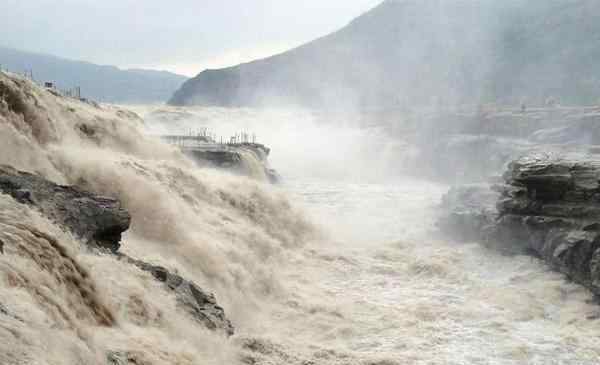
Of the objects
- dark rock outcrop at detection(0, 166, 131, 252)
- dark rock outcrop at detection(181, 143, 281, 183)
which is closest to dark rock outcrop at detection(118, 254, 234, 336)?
dark rock outcrop at detection(0, 166, 131, 252)

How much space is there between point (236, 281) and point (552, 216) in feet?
29.5

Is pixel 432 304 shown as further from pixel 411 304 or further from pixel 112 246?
pixel 112 246

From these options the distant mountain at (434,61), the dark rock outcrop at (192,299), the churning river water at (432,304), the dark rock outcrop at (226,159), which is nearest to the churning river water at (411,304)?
the churning river water at (432,304)

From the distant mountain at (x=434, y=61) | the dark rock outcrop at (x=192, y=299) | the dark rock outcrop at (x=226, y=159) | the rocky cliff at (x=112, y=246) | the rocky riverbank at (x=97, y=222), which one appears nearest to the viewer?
the rocky cliff at (x=112, y=246)

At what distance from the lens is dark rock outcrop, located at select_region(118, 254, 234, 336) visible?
29.5 feet

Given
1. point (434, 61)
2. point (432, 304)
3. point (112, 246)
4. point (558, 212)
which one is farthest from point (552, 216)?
point (434, 61)

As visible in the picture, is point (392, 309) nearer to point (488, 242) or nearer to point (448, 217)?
point (488, 242)

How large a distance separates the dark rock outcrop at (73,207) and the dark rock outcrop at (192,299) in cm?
46

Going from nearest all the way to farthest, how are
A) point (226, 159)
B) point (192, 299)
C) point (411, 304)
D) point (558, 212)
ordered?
point (192, 299) < point (411, 304) < point (558, 212) < point (226, 159)

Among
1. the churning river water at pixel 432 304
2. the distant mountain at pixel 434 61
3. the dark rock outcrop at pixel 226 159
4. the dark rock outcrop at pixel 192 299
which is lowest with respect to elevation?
the churning river water at pixel 432 304

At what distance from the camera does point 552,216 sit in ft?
51.9

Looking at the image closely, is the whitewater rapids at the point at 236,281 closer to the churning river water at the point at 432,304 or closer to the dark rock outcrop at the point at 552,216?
the churning river water at the point at 432,304

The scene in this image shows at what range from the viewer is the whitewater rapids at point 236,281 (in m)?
6.60

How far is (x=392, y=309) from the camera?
480 inches
